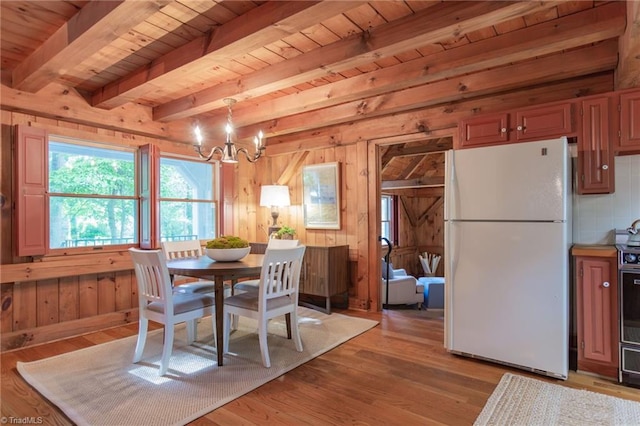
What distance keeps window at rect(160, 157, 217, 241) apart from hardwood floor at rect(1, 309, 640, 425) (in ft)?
5.35

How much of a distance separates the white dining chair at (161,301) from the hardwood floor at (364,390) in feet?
2.30

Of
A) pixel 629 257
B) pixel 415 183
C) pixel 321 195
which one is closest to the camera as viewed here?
pixel 629 257

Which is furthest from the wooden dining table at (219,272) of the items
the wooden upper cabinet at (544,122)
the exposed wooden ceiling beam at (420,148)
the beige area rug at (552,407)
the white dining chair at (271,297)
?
the exposed wooden ceiling beam at (420,148)

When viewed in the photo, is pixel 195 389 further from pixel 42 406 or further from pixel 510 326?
pixel 510 326

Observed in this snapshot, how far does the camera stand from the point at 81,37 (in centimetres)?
218

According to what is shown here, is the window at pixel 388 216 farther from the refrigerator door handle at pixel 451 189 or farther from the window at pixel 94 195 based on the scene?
the refrigerator door handle at pixel 451 189

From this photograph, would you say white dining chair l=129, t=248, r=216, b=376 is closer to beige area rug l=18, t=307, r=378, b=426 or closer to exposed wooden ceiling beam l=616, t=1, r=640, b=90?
beige area rug l=18, t=307, r=378, b=426

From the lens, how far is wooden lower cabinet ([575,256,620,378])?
7.86 feet

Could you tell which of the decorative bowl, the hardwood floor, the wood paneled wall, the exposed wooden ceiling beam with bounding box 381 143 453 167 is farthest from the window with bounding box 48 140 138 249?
the exposed wooden ceiling beam with bounding box 381 143 453 167

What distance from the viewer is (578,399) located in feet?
7.07

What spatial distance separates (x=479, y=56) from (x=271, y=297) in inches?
94.0

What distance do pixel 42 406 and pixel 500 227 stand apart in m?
3.22

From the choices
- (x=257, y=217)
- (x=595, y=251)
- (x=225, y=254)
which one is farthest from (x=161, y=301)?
(x=595, y=251)

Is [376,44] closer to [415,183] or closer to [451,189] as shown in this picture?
[451,189]
